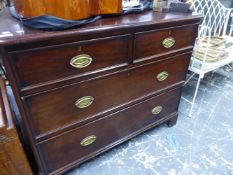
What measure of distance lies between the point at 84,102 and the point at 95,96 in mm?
63

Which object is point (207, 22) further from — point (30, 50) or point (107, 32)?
point (30, 50)

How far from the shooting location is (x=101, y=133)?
115 cm

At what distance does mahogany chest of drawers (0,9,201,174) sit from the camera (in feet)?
2.44

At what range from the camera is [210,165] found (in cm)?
125

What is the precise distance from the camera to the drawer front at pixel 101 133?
1010 millimetres

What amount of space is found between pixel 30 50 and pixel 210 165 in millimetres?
1240

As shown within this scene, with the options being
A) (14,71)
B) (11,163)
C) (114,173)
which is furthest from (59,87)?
(114,173)

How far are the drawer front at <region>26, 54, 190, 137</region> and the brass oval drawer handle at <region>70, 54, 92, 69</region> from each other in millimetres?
96

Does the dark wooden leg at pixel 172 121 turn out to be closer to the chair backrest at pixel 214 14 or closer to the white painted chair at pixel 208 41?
the white painted chair at pixel 208 41

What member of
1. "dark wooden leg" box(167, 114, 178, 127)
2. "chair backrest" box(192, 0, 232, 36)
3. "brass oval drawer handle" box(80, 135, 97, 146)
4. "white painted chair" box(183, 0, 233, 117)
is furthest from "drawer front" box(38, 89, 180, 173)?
"chair backrest" box(192, 0, 232, 36)

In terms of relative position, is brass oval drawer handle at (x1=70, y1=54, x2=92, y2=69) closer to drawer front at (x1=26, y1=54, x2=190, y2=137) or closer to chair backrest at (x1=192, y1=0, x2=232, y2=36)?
drawer front at (x1=26, y1=54, x2=190, y2=137)

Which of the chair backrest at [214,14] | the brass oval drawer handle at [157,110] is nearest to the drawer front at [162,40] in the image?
the brass oval drawer handle at [157,110]

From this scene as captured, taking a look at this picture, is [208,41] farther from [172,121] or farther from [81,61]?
[81,61]

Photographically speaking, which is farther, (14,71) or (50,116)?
(50,116)
